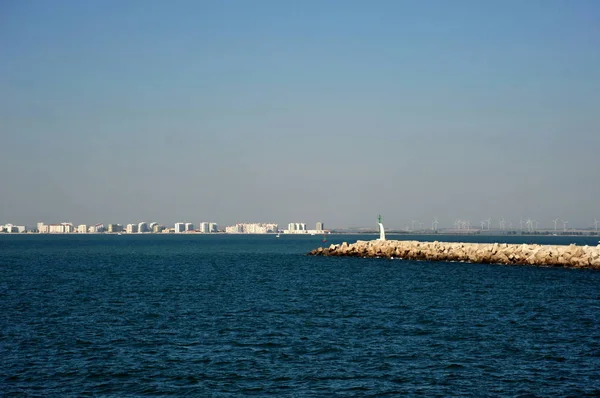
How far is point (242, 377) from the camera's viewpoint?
877 inches

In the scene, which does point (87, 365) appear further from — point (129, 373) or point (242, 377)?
point (242, 377)

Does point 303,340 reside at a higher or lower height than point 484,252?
lower

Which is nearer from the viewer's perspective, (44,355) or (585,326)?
(44,355)

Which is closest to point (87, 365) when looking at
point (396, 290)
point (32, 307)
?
point (32, 307)

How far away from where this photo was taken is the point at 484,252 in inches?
→ 3100

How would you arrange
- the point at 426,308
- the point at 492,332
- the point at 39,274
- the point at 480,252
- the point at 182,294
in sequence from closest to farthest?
the point at 492,332
the point at 426,308
the point at 182,294
the point at 39,274
the point at 480,252

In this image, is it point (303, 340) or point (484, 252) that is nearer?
point (303, 340)

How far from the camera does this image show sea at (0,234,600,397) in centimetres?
2131

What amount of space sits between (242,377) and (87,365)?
19.5 feet

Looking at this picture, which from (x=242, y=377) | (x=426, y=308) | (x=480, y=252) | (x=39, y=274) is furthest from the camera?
(x=480, y=252)

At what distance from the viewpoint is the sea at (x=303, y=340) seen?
2131cm

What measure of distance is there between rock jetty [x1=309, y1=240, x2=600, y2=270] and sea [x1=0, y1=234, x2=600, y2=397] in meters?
15.2

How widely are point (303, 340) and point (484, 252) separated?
5476cm

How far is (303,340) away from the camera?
2861 cm
